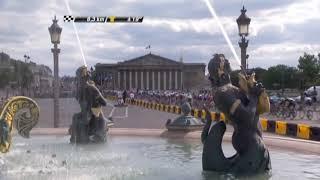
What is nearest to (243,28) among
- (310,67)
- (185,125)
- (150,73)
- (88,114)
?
(185,125)

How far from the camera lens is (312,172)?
432 inches

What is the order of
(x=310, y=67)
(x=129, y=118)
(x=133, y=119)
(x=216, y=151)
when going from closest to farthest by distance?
1. (x=216, y=151)
2. (x=133, y=119)
3. (x=129, y=118)
4. (x=310, y=67)

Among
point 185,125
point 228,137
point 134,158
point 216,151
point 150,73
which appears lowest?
point 134,158

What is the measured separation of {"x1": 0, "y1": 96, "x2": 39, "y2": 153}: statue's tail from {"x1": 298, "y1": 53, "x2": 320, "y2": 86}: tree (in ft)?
237

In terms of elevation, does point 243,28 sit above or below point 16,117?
above

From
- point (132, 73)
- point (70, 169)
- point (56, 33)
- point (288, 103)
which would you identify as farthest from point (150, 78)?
point (70, 169)

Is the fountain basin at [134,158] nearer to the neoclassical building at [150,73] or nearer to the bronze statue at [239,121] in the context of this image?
the bronze statue at [239,121]

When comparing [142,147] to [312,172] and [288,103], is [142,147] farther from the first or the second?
[288,103]

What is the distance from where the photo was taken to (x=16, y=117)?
1146 centimetres

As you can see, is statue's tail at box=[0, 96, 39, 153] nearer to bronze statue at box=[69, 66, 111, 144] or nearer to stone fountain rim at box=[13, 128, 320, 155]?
stone fountain rim at box=[13, 128, 320, 155]

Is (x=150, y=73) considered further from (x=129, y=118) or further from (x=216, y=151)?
(x=216, y=151)

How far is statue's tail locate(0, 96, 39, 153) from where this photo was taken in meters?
10.8

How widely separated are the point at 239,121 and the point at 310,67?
73053 mm

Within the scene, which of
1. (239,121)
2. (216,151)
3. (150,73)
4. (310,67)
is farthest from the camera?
(150,73)
